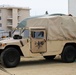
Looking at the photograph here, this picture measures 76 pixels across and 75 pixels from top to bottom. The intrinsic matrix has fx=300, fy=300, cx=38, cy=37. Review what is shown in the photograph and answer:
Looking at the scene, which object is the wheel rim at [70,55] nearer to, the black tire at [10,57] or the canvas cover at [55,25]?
the canvas cover at [55,25]

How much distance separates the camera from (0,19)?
284ft

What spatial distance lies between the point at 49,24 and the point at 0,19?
238ft

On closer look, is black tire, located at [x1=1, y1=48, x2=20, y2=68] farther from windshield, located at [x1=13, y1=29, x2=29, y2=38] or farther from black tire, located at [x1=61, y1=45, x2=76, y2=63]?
black tire, located at [x1=61, y1=45, x2=76, y2=63]

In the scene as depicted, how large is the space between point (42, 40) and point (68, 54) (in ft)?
6.02

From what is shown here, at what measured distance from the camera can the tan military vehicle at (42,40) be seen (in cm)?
1355

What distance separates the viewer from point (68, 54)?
15.3m

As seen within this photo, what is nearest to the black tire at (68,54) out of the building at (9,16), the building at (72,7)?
the building at (72,7)

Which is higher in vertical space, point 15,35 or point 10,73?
point 15,35

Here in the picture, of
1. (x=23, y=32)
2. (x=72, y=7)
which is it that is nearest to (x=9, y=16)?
(x=72, y=7)

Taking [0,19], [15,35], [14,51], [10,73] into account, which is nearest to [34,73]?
[10,73]

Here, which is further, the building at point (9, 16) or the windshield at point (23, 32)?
the building at point (9, 16)

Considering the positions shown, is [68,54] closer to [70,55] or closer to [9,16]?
[70,55]

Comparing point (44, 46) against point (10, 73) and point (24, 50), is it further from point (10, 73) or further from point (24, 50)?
point (10, 73)

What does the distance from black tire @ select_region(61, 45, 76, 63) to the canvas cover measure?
515 millimetres
